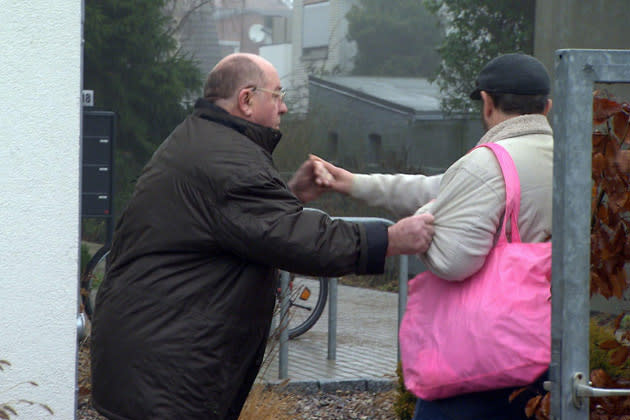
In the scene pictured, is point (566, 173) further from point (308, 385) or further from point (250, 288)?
point (308, 385)

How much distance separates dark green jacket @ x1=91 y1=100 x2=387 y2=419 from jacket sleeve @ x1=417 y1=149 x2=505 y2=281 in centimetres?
20

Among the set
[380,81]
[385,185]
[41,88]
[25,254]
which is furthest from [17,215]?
[380,81]

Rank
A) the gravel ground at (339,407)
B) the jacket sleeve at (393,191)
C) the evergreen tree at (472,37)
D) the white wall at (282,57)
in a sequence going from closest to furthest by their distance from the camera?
1. the jacket sleeve at (393,191)
2. the gravel ground at (339,407)
3. the evergreen tree at (472,37)
4. the white wall at (282,57)

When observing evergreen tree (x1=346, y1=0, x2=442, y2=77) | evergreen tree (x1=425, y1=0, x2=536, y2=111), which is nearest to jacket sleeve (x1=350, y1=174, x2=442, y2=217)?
evergreen tree (x1=425, y1=0, x2=536, y2=111)

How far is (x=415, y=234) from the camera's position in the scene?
271 centimetres

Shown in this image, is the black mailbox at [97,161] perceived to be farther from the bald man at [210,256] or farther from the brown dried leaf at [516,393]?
the brown dried leaf at [516,393]

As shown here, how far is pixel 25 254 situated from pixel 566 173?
3.03 metres

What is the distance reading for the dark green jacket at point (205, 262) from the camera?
270 centimetres

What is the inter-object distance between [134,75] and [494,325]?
9688mm

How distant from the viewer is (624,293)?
2.47 metres

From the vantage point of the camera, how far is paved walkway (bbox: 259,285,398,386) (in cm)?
684

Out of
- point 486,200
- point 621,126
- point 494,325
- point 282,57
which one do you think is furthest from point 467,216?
point 282,57

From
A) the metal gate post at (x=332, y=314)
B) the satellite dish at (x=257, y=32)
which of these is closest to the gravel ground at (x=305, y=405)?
the metal gate post at (x=332, y=314)

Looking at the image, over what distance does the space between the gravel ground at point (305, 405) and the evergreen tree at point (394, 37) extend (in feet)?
28.9
